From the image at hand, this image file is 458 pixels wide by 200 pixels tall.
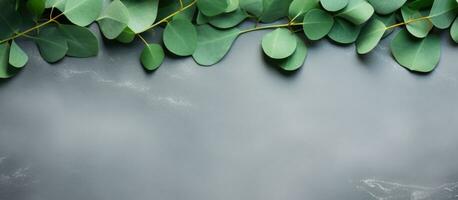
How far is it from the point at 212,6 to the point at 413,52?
12.0 inches

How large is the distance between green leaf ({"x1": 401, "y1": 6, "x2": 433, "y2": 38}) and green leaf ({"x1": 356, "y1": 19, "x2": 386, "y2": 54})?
0.04m

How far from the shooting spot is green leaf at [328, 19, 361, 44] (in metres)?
0.88

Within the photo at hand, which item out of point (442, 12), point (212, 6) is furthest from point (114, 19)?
point (442, 12)

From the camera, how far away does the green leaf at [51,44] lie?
82 cm

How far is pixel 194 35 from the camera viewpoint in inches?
33.4

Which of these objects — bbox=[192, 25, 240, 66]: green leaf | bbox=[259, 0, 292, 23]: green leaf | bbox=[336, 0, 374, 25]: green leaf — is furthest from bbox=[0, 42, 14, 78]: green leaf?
bbox=[336, 0, 374, 25]: green leaf

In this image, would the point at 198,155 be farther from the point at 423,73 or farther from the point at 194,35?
the point at 423,73

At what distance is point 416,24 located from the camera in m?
0.89

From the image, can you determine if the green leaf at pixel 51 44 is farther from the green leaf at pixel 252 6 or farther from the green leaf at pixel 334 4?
the green leaf at pixel 334 4

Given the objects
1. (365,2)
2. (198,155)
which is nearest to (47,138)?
(198,155)

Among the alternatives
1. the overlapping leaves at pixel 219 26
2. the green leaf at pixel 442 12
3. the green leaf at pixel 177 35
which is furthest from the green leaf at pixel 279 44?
the green leaf at pixel 442 12

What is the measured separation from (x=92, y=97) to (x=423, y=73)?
0.48 metres

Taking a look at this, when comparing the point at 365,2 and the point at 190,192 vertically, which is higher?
the point at 365,2

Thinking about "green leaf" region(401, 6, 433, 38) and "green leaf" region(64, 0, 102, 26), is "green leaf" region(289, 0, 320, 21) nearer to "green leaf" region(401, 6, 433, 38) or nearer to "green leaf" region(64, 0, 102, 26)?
"green leaf" region(401, 6, 433, 38)
